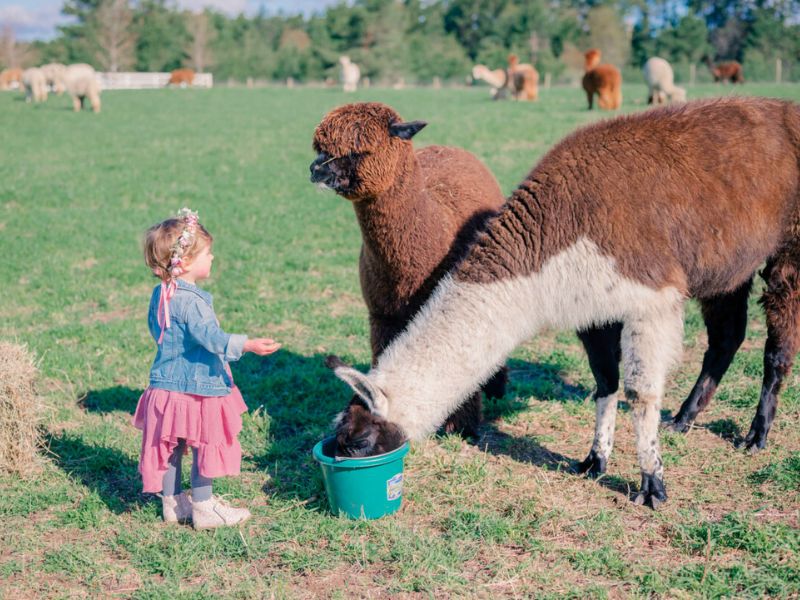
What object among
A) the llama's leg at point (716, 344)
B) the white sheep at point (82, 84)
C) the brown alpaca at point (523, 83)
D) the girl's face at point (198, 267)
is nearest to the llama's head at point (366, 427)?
the girl's face at point (198, 267)

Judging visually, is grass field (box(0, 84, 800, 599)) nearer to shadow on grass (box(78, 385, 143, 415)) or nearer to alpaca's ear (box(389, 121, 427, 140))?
shadow on grass (box(78, 385, 143, 415))

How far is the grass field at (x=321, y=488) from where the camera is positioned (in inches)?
136

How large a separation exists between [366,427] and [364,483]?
28cm

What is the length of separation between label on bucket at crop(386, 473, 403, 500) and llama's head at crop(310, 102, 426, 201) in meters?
1.59

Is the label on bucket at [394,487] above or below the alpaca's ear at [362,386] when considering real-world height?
below

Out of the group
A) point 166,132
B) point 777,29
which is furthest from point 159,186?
point 777,29

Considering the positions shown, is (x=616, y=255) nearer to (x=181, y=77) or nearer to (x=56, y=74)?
(x=56, y=74)

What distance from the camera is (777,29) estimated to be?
5631cm

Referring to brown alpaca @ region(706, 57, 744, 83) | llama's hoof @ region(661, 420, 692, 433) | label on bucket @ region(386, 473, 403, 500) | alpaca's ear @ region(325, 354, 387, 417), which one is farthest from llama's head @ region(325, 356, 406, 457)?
brown alpaca @ region(706, 57, 744, 83)

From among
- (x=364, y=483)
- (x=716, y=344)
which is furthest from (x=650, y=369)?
(x=364, y=483)

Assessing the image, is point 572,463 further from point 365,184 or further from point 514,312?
point 365,184

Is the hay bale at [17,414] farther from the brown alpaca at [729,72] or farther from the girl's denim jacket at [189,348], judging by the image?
the brown alpaca at [729,72]

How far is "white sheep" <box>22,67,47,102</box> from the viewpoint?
33059mm

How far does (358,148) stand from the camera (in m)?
4.29
